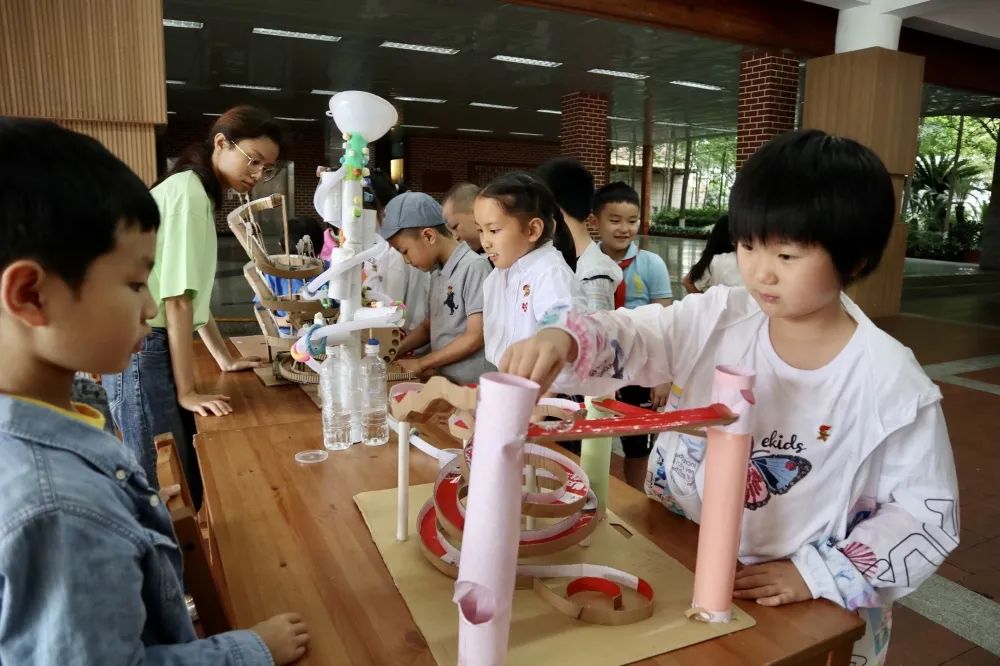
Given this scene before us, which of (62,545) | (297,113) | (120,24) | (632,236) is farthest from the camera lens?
(297,113)

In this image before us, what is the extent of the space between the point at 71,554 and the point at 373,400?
39.3 inches

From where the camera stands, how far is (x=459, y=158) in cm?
1986

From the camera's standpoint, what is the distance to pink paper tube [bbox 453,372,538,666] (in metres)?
0.66

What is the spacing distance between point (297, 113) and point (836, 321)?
16273mm

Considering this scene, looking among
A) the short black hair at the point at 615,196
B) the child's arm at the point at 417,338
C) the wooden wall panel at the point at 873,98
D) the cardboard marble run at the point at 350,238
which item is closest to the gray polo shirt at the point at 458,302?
the child's arm at the point at 417,338

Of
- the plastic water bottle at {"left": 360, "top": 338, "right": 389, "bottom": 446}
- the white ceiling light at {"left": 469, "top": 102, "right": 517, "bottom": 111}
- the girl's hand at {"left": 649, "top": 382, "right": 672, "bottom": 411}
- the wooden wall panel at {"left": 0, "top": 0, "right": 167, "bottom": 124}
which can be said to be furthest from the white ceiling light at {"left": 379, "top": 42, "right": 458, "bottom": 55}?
the plastic water bottle at {"left": 360, "top": 338, "right": 389, "bottom": 446}

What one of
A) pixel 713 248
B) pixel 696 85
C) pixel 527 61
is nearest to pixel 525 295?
pixel 713 248

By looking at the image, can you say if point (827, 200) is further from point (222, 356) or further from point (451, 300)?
point (222, 356)

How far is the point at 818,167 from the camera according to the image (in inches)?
37.1

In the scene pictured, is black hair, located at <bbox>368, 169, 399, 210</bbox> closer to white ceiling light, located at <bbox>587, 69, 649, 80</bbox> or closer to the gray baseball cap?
the gray baseball cap

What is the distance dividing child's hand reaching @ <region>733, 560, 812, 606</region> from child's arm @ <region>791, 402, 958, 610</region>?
1 centimetres

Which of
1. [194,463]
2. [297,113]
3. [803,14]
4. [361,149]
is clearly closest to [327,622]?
[361,149]

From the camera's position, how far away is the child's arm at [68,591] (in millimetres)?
615

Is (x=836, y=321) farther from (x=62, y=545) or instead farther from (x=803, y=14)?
(x=803, y=14)
